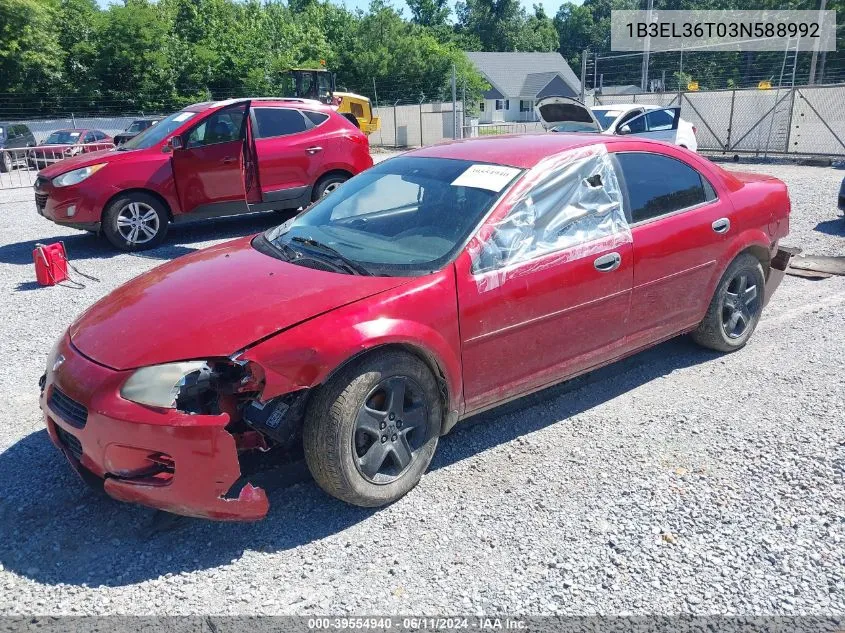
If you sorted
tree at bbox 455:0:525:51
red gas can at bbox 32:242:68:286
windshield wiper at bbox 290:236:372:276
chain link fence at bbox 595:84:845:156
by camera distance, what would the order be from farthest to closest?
tree at bbox 455:0:525:51
chain link fence at bbox 595:84:845:156
red gas can at bbox 32:242:68:286
windshield wiper at bbox 290:236:372:276

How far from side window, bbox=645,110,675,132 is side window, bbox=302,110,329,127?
25.6 ft

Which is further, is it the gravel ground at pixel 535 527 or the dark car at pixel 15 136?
the dark car at pixel 15 136

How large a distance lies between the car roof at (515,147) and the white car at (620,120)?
10107 mm

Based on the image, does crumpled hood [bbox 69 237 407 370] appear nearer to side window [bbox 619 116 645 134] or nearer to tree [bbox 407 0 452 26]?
side window [bbox 619 116 645 134]

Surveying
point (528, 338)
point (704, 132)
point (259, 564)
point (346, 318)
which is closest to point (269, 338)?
point (346, 318)

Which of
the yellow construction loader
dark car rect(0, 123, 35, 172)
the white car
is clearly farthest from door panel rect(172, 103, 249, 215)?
dark car rect(0, 123, 35, 172)

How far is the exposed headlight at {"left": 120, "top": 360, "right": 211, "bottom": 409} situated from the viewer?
2.79 meters

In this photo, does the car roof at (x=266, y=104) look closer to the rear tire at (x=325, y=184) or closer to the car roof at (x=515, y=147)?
the rear tire at (x=325, y=184)

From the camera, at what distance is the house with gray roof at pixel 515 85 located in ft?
223

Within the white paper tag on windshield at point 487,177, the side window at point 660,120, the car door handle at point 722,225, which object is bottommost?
the car door handle at point 722,225

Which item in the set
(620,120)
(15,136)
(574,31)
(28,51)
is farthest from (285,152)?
(574,31)

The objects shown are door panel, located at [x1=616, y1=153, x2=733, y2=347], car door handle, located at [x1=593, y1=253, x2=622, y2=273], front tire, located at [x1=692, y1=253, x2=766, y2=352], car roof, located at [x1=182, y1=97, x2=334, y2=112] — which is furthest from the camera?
car roof, located at [x1=182, y1=97, x2=334, y2=112]

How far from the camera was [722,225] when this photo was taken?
15.0 feet

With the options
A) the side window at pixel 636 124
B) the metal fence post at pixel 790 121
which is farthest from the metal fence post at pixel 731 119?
the side window at pixel 636 124
